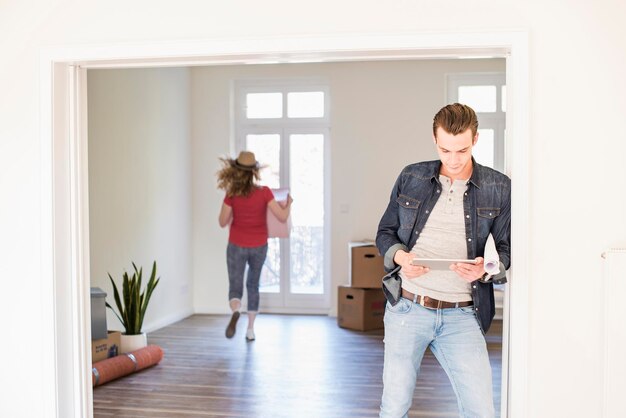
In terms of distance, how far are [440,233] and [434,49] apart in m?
0.72

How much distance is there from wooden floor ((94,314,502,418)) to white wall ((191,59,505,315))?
1.24 meters

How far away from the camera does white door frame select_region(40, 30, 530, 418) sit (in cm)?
→ 256

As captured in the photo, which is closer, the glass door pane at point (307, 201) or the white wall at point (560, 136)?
the white wall at point (560, 136)

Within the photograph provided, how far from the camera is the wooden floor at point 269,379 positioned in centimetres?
394

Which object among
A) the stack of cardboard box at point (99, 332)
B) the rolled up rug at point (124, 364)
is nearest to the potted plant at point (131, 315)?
the rolled up rug at point (124, 364)

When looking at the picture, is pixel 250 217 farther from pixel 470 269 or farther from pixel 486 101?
pixel 470 269

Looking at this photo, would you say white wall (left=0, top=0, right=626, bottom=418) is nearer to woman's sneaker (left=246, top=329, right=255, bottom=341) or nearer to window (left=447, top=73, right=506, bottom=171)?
woman's sneaker (left=246, top=329, right=255, bottom=341)

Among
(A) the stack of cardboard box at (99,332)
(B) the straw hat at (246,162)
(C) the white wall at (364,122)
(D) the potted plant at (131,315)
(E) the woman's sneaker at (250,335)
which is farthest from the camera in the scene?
(C) the white wall at (364,122)

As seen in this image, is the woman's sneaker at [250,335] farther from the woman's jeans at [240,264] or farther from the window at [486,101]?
the window at [486,101]

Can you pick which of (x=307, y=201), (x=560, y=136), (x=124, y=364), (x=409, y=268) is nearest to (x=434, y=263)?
(x=409, y=268)

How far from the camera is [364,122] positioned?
6941mm

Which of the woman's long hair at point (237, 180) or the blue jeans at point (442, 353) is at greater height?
the woman's long hair at point (237, 180)

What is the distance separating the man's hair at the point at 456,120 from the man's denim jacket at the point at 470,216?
0.57 ft

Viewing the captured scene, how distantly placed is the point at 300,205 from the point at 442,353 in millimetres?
4860
